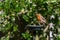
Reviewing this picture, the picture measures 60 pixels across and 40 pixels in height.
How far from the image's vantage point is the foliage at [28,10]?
8.14 feet

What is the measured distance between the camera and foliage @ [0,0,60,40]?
248cm

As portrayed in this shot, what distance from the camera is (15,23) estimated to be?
8.66 ft

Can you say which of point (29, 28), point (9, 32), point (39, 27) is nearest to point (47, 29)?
point (39, 27)

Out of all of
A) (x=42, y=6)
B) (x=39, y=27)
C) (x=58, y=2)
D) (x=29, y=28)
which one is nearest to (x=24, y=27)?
(x=29, y=28)

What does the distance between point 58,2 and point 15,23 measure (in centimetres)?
68

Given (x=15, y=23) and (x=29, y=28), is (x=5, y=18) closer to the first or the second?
(x=15, y=23)

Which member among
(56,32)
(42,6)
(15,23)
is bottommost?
(56,32)

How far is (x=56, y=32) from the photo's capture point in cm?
260

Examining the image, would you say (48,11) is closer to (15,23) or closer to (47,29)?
(47,29)

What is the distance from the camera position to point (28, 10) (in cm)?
255

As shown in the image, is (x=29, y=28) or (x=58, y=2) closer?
(x=58, y=2)

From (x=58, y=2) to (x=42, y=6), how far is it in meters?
0.22

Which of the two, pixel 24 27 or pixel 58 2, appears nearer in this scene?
pixel 58 2

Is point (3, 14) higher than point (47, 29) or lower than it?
higher
